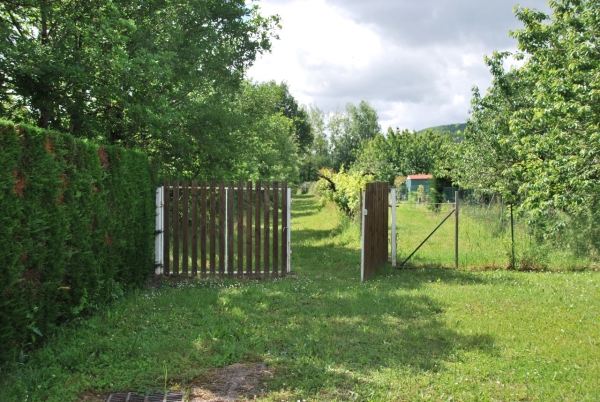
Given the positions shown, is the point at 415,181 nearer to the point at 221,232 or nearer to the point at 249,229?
the point at 249,229

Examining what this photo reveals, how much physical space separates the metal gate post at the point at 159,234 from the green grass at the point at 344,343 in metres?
1.04

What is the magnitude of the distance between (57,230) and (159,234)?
387cm

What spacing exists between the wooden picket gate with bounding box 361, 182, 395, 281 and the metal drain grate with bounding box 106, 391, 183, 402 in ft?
16.9

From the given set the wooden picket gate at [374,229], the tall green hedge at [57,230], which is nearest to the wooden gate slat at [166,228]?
the tall green hedge at [57,230]

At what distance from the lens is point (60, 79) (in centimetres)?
802

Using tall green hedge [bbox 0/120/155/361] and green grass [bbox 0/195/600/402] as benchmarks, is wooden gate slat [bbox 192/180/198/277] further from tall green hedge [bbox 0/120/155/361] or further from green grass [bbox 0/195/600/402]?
tall green hedge [bbox 0/120/155/361]

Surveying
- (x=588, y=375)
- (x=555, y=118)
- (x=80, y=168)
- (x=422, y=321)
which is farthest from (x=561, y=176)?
(x=80, y=168)

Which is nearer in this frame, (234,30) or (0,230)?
(0,230)

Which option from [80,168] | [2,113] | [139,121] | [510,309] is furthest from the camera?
[139,121]

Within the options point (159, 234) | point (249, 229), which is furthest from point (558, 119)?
point (159, 234)

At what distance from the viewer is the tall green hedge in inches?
154

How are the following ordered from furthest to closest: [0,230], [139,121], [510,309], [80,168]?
[139,121]
[510,309]
[80,168]
[0,230]

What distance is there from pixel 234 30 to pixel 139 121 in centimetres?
619

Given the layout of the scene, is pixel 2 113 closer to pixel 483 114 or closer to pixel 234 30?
pixel 234 30
